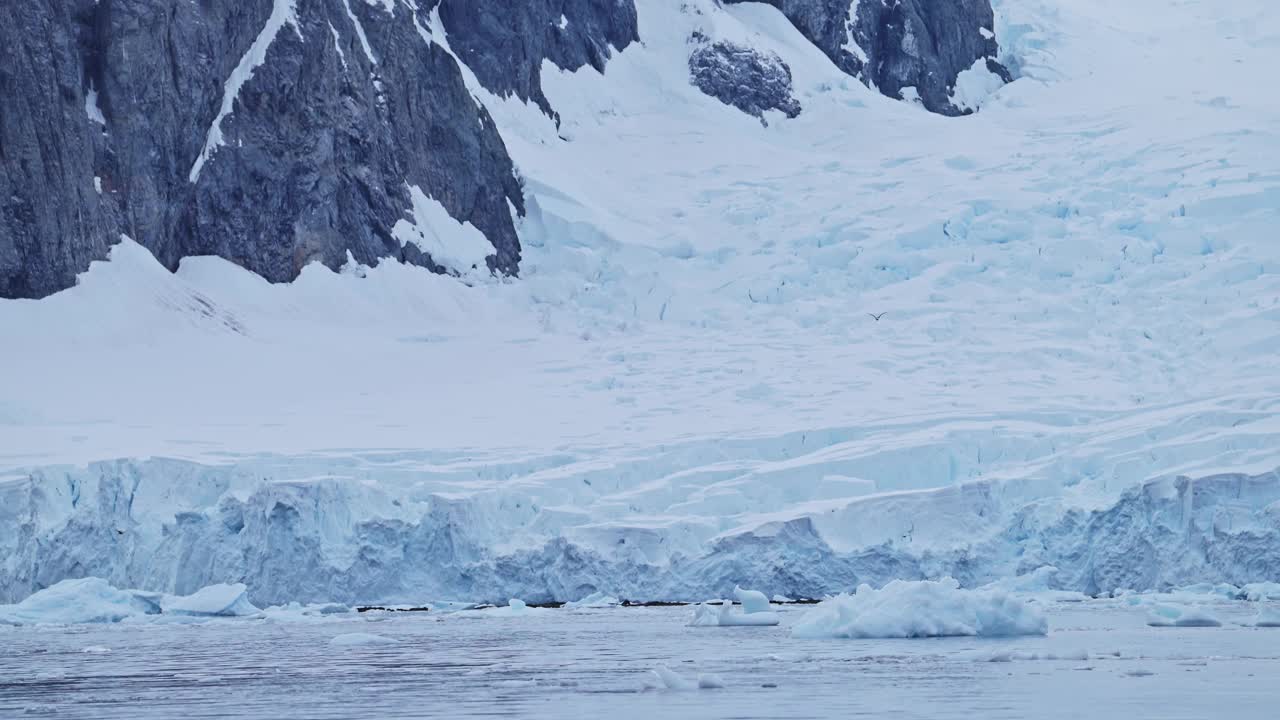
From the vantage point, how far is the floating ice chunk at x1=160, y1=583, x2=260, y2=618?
2355cm

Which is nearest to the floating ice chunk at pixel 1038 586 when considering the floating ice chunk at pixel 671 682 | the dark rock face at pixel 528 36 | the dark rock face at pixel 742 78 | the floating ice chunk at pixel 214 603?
the floating ice chunk at pixel 214 603

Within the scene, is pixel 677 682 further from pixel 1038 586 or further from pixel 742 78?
pixel 742 78

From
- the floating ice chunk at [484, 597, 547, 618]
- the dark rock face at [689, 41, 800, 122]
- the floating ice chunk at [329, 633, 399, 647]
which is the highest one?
the dark rock face at [689, 41, 800, 122]

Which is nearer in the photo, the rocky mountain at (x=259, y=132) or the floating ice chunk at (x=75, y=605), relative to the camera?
the floating ice chunk at (x=75, y=605)

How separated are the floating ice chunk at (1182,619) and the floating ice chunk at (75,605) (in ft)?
43.7

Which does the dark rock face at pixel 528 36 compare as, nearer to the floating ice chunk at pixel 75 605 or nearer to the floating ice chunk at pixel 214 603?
the floating ice chunk at pixel 214 603

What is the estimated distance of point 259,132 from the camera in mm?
41094

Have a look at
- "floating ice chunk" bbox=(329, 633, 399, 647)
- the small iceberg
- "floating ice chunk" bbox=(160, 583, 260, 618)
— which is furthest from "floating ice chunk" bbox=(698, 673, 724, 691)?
"floating ice chunk" bbox=(160, 583, 260, 618)

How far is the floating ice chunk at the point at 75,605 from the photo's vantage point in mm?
22859

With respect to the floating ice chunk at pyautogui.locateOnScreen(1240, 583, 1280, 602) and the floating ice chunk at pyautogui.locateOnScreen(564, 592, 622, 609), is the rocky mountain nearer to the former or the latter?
the floating ice chunk at pyautogui.locateOnScreen(564, 592, 622, 609)

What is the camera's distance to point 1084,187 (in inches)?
1763

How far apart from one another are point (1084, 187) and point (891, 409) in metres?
15.2

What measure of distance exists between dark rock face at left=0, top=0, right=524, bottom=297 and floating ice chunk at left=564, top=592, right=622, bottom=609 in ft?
50.5

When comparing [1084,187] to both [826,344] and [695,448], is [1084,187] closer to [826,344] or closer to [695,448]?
[826,344]
